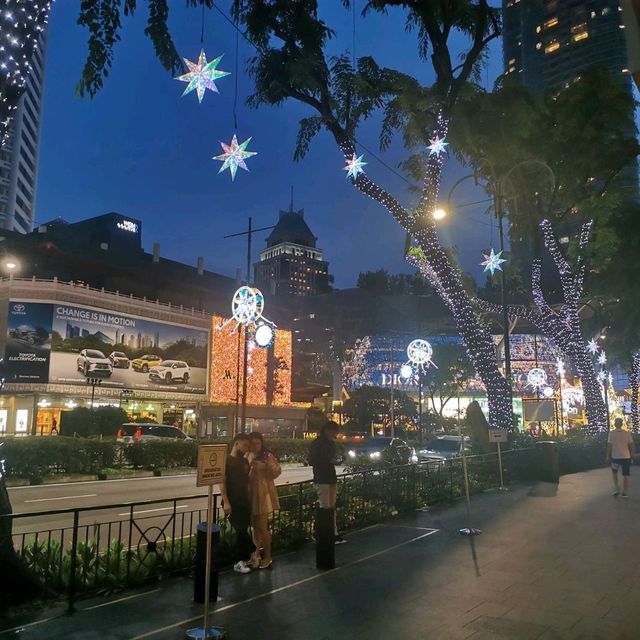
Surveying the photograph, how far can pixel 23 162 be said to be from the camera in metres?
122

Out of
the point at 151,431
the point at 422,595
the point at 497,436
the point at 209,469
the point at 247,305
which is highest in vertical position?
the point at 247,305

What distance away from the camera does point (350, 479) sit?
11.6 meters

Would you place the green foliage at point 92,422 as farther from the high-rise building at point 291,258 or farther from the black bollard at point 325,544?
the high-rise building at point 291,258

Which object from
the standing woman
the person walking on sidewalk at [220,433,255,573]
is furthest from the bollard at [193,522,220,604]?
the standing woman

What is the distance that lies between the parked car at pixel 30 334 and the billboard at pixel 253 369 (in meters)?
13.2

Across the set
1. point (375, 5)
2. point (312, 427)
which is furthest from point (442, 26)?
point (312, 427)

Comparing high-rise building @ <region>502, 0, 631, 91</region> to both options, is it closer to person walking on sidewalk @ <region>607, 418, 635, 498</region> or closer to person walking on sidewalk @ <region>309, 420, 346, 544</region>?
person walking on sidewalk @ <region>607, 418, 635, 498</region>

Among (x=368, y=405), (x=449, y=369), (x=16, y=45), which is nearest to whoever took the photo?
(x=16, y=45)

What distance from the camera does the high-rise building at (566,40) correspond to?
349ft

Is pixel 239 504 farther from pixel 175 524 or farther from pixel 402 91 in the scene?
pixel 402 91

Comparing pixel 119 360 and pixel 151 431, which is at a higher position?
pixel 119 360

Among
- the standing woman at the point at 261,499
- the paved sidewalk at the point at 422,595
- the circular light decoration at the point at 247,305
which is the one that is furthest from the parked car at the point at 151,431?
→ the standing woman at the point at 261,499

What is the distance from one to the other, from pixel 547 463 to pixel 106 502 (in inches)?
485

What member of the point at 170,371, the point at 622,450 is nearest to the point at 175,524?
the point at 622,450
